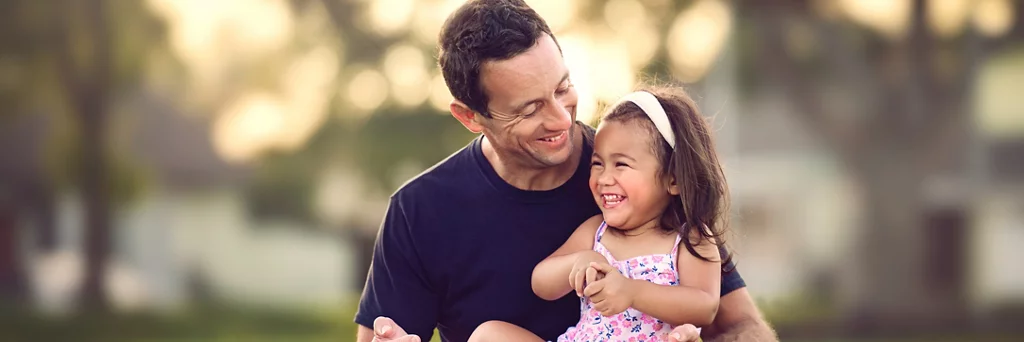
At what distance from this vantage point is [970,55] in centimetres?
1852

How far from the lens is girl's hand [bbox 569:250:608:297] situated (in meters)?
3.59

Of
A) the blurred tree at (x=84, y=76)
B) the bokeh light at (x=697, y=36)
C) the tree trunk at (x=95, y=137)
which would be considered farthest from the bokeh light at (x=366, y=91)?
the bokeh light at (x=697, y=36)

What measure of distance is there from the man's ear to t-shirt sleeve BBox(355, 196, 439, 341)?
358mm

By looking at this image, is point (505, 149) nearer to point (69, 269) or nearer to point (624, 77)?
point (624, 77)

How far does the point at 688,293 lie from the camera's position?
12.3 ft

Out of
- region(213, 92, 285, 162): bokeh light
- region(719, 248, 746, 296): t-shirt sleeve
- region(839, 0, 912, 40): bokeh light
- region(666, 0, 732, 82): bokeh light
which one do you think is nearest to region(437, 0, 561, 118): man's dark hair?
region(719, 248, 746, 296): t-shirt sleeve

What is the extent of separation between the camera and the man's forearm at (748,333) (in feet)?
13.2

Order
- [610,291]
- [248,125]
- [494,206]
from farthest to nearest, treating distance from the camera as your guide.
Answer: [248,125] → [494,206] → [610,291]

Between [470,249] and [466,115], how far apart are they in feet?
1.44

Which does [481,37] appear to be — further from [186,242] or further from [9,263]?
[186,242]

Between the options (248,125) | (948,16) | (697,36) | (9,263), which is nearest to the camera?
(697,36)

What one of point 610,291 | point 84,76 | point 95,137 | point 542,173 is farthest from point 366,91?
point 610,291

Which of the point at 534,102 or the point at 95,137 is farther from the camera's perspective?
the point at 95,137

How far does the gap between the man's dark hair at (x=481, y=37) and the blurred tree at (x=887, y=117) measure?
15.0 meters
